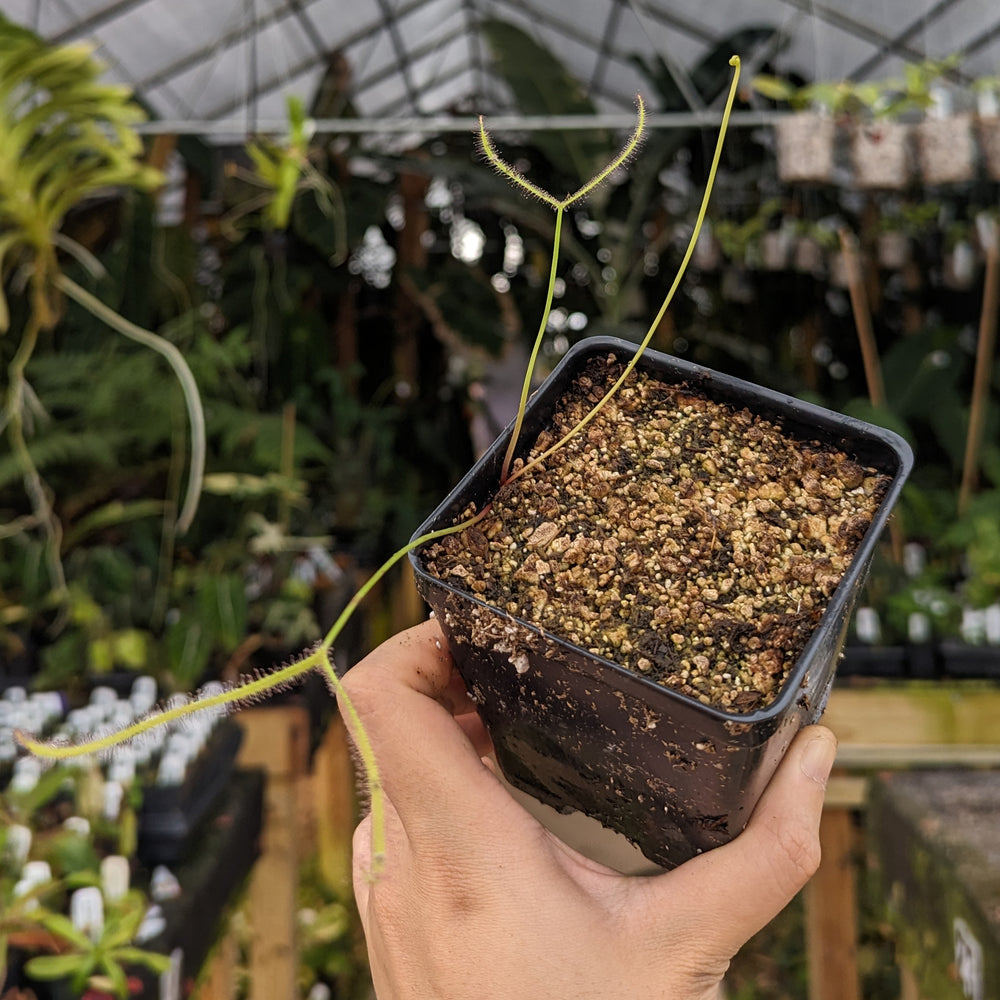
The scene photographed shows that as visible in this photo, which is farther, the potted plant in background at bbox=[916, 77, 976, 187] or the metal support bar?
the metal support bar

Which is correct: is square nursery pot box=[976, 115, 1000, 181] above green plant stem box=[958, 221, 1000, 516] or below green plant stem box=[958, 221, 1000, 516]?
above

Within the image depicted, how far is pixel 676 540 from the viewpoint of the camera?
0.46 m

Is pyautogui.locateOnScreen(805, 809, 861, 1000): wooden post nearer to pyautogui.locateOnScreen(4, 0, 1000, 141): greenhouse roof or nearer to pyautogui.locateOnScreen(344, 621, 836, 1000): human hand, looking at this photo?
pyautogui.locateOnScreen(344, 621, 836, 1000): human hand

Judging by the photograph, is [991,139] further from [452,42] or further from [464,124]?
[452,42]

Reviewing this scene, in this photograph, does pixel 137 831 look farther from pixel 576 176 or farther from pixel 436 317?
pixel 576 176

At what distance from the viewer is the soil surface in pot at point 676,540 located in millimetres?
421

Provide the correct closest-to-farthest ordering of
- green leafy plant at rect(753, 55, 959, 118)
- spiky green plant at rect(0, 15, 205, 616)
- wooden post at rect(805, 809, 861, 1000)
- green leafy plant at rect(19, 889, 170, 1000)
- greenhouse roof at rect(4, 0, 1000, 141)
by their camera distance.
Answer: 1. green leafy plant at rect(19, 889, 170, 1000)
2. wooden post at rect(805, 809, 861, 1000)
3. spiky green plant at rect(0, 15, 205, 616)
4. green leafy plant at rect(753, 55, 959, 118)
5. greenhouse roof at rect(4, 0, 1000, 141)

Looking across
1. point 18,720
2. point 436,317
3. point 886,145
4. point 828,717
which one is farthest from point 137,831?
Result: point 886,145

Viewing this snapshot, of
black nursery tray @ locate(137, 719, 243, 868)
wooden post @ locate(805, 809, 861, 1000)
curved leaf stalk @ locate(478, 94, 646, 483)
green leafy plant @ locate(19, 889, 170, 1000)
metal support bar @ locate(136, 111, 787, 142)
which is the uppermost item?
metal support bar @ locate(136, 111, 787, 142)

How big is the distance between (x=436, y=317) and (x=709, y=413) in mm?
2104

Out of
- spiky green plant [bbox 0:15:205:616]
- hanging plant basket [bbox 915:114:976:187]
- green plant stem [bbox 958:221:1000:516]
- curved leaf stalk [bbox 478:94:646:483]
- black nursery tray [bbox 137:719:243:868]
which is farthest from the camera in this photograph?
hanging plant basket [bbox 915:114:976:187]

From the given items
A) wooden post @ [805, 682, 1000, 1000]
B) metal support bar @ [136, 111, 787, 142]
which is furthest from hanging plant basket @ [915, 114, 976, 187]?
wooden post @ [805, 682, 1000, 1000]

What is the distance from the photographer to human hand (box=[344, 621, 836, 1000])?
1.40 feet

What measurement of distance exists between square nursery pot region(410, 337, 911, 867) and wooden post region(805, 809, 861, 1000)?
1092 mm
